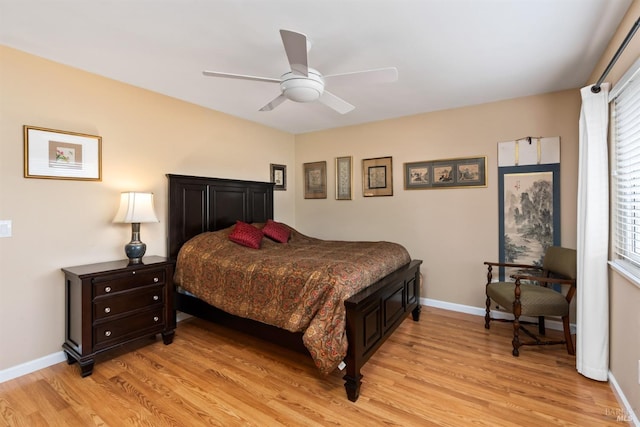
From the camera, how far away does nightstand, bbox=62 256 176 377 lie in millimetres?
2412

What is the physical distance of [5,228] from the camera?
2373 millimetres

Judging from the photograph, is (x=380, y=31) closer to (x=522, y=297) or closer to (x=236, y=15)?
(x=236, y=15)

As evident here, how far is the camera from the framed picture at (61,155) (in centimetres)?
249

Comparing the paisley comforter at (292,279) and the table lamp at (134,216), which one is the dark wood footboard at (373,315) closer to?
the paisley comforter at (292,279)

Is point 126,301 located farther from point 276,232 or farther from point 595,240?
point 595,240

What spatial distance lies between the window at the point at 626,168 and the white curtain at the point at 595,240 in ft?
0.19

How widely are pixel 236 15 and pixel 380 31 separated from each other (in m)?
1.01

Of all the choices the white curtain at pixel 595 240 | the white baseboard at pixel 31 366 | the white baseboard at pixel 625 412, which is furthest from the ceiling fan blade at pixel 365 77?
the white baseboard at pixel 31 366

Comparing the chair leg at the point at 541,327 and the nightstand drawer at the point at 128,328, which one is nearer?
the nightstand drawer at the point at 128,328

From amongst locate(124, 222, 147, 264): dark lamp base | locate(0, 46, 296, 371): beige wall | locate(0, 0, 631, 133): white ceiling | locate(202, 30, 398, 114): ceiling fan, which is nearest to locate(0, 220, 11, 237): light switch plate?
locate(0, 46, 296, 371): beige wall

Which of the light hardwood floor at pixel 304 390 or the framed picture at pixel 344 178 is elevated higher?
the framed picture at pixel 344 178

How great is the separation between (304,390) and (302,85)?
2.25 m

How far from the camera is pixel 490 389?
2.19 m

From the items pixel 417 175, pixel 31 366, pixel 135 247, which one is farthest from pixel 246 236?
pixel 417 175
